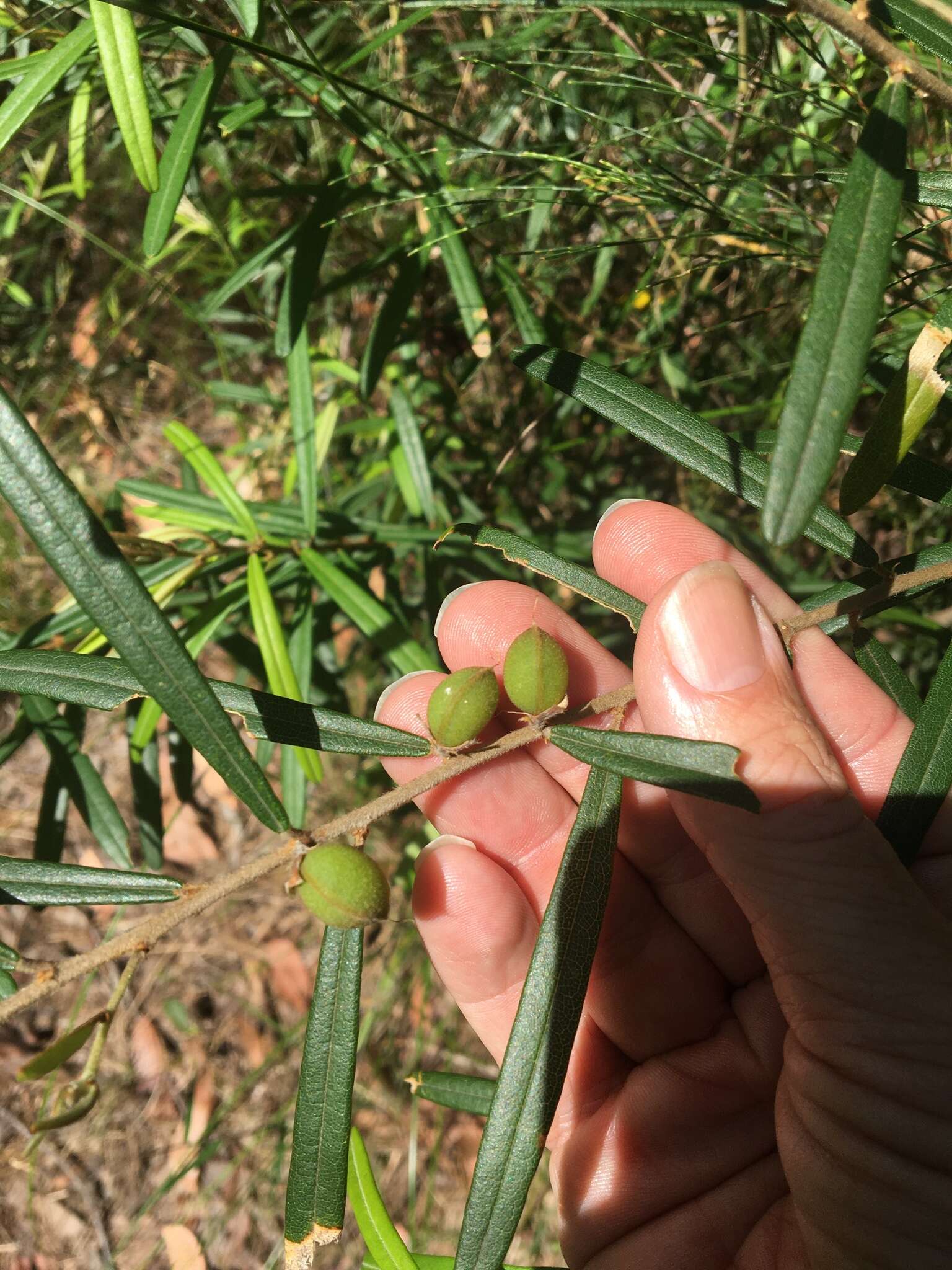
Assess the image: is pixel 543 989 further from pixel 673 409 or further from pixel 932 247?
pixel 932 247

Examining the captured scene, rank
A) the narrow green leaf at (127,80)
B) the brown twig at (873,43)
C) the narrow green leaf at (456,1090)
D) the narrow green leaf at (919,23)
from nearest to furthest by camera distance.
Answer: the brown twig at (873,43), the narrow green leaf at (919,23), the narrow green leaf at (127,80), the narrow green leaf at (456,1090)

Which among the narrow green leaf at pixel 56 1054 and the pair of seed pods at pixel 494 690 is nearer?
the narrow green leaf at pixel 56 1054

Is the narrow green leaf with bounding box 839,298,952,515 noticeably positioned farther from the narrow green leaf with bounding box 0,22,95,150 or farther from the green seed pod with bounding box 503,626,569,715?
the narrow green leaf with bounding box 0,22,95,150

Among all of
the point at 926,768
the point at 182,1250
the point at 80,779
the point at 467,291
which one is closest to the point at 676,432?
the point at 926,768

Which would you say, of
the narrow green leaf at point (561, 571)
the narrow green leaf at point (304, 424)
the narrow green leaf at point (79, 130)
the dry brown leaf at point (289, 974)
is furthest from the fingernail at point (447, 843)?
the dry brown leaf at point (289, 974)

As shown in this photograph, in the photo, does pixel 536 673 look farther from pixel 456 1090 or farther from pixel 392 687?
pixel 456 1090

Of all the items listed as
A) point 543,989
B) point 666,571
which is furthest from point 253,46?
point 543,989

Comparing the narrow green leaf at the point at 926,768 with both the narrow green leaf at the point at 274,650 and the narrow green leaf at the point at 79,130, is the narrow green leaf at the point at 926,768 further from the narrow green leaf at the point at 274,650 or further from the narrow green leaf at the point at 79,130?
the narrow green leaf at the point at 79,130
